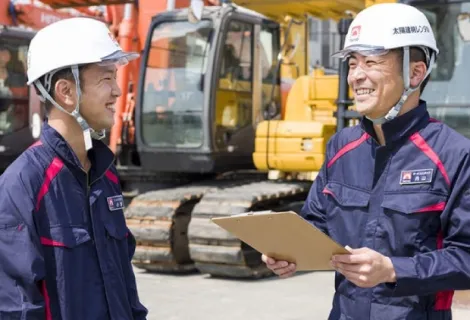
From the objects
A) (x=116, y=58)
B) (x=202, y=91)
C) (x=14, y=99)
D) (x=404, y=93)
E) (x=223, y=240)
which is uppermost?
(x=116, y=58)

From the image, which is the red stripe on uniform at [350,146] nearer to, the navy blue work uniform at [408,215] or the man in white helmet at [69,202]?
the navy blue work uniform at [408,215]

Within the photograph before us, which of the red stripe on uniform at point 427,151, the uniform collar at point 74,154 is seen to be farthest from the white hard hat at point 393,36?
the uniform collar at point 74,154

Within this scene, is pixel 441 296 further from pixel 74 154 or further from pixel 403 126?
pixel 74 154

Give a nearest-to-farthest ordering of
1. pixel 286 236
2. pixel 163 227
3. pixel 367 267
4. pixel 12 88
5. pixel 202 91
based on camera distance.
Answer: pixel 367 267
pixel 286 236
pixel 163 227
pixel 202 91
pixel 12 88

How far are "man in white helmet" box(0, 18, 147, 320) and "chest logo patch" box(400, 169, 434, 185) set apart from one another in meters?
0.97

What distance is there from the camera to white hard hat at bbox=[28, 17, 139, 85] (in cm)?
294

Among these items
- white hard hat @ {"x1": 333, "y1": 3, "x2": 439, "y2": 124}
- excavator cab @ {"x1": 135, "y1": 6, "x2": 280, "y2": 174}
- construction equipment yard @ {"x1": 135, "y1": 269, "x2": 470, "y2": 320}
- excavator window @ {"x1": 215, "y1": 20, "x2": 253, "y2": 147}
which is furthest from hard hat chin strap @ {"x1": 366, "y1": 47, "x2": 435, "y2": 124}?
excavator window @ {"x1": 215, "y1": 20, "x2": 253, "y2": 147}

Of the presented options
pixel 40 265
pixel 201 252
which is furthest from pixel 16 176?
pixel 201 252

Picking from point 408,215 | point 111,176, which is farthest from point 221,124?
point 408,215

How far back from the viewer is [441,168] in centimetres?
277

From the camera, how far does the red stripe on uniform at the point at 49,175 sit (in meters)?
2.79

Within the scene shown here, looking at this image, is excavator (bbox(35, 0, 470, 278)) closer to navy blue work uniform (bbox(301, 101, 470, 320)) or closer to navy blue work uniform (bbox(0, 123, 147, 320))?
navy blue work uniform (bbox(301, 101, 470, 320))

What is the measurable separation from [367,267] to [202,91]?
6.70m

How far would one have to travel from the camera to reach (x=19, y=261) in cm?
266
